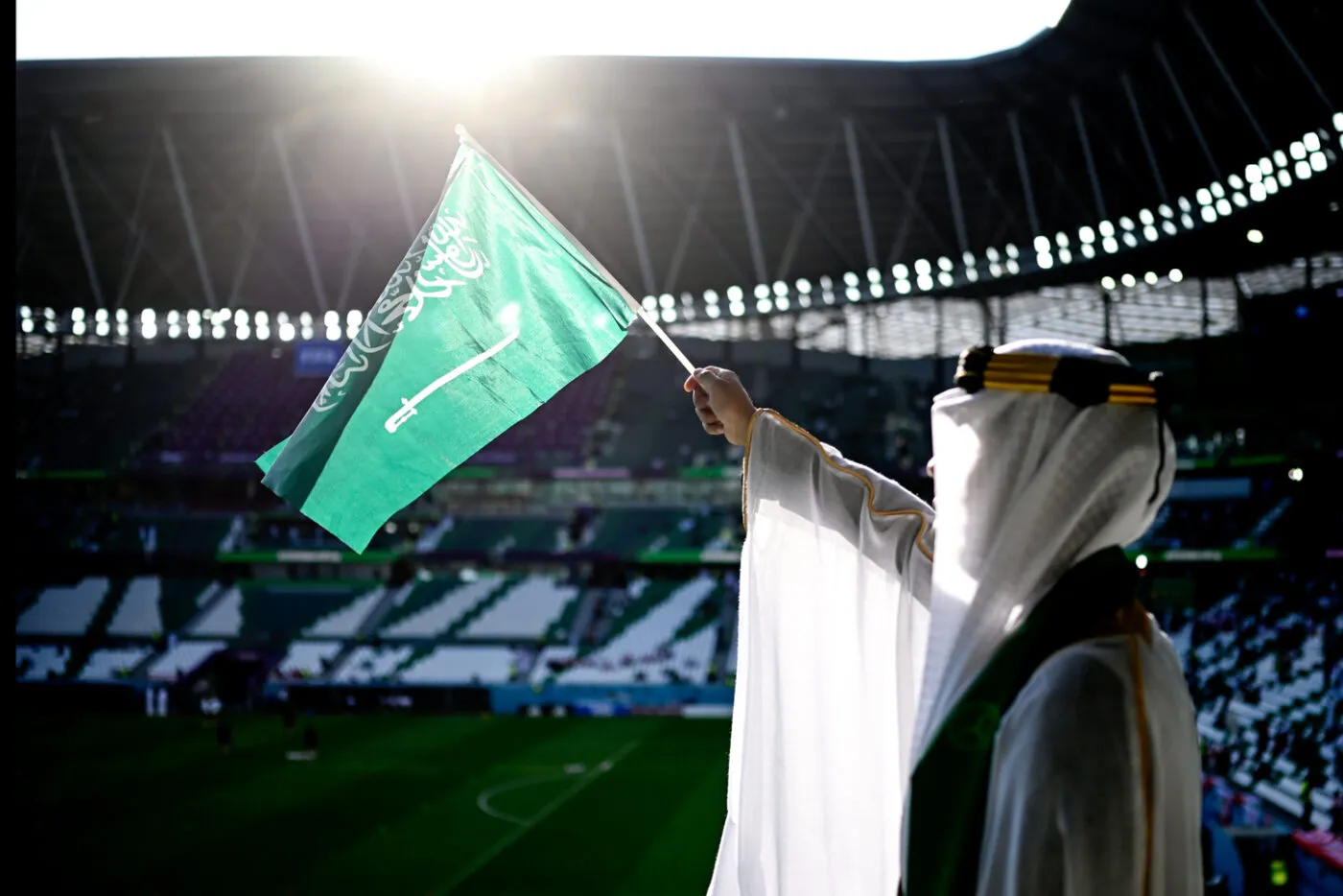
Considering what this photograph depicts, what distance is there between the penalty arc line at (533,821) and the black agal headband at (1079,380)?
13721mm

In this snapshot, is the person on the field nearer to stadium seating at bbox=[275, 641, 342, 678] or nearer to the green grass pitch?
the green grass pitch

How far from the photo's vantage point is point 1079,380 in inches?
66.8

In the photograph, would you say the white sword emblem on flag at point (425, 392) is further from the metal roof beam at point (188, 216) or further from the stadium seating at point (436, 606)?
the metal roof beam at point (188, 216)

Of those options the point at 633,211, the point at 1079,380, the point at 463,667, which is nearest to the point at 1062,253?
the point at 633,211

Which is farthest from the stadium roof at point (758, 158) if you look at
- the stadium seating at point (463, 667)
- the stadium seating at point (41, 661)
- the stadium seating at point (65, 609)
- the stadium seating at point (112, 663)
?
the stadium seating at point (463, 667)

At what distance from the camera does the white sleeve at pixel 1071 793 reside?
4.80 feet

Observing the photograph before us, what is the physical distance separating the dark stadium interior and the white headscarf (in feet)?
38.8

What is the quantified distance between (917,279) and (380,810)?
25022 millimetres

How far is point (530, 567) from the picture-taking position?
37.9 m

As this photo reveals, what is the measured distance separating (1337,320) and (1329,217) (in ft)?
8.33

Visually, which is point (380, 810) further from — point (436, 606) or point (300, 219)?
point (300, 219)

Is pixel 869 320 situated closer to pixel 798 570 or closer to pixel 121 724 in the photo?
pixel 121 724

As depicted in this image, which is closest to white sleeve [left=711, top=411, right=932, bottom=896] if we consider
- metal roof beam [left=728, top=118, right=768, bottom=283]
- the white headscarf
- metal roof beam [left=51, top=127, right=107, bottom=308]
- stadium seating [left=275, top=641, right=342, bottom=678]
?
the white headscarf

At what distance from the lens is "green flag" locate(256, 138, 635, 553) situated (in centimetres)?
341
